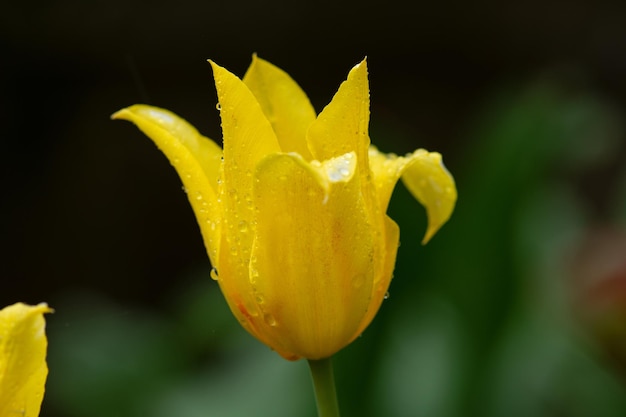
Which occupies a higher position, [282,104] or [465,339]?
[282,104]

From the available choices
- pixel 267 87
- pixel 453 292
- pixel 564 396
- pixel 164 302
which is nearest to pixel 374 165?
pixel 267 87

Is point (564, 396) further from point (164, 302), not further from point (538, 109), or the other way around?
point (164, 302)

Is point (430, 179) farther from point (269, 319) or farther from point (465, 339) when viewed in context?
point (465, 339)

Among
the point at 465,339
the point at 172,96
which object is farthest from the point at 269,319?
the point at 172,96

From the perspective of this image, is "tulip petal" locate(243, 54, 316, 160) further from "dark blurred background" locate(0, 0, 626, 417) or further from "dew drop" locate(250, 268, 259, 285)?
"dark blurred background" locate(0, 0, 626, 417)

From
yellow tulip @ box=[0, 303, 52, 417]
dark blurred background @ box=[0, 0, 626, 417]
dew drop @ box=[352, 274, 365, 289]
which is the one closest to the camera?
yellow tulip @ box=[0, 303, 52, 417]

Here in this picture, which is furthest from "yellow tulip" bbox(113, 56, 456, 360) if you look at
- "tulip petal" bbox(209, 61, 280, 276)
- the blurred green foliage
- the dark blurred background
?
the dark blurred background

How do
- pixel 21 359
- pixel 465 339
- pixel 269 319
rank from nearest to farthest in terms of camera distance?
pixel 21 359 → pixel 269 319 → pixel 465 339
